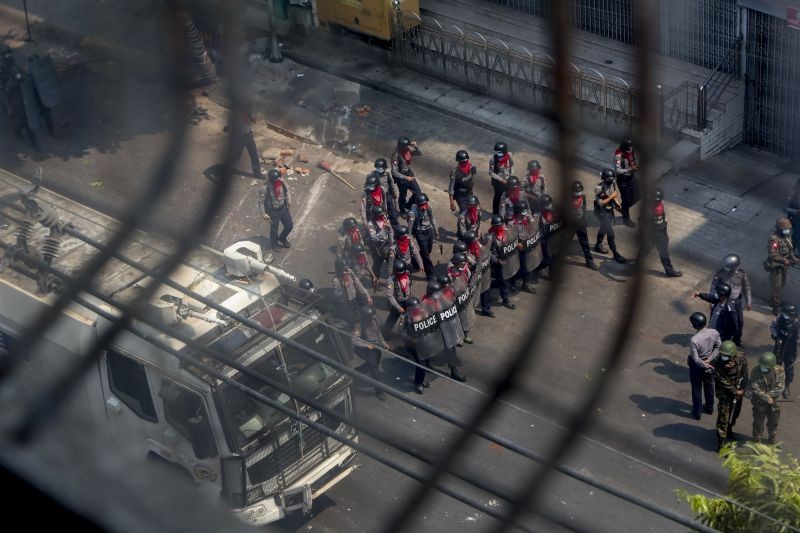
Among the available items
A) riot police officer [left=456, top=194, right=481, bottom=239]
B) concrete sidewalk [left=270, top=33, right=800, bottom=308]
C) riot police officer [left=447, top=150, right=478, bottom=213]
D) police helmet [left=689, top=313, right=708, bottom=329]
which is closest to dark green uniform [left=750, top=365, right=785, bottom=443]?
police helmet [left=689, top=313, right=708, bottom=329]

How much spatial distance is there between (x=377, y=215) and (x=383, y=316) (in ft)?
3.14

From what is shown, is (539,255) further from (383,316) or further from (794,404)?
(794,404)

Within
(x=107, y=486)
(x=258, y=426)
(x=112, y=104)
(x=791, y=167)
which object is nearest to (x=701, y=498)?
(x=258, y=426)

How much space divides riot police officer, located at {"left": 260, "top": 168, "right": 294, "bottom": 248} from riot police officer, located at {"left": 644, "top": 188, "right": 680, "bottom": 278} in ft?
11.5

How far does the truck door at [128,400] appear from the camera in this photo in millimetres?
8828

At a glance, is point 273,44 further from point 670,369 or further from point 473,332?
point 670,369

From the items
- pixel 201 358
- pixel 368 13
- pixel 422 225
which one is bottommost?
pixel 422 225

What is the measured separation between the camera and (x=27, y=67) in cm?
1589

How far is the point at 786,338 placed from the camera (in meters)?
10.7

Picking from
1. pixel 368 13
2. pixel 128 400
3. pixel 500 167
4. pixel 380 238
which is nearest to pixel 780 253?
pixel 500 167

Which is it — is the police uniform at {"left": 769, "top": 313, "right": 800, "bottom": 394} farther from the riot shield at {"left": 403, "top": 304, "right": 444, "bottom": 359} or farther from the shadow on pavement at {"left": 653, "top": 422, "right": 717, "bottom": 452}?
the riot shield at {"left": 403, "top": 304, "right": 444, "bottom": 359}

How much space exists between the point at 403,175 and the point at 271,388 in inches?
188

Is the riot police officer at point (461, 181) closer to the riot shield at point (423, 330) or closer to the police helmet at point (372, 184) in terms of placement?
the police helmet at point (372, 184)

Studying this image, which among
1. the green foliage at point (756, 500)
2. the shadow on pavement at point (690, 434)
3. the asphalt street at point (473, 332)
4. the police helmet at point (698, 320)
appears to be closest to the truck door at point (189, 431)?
the asphalt street at point (473, 332)
